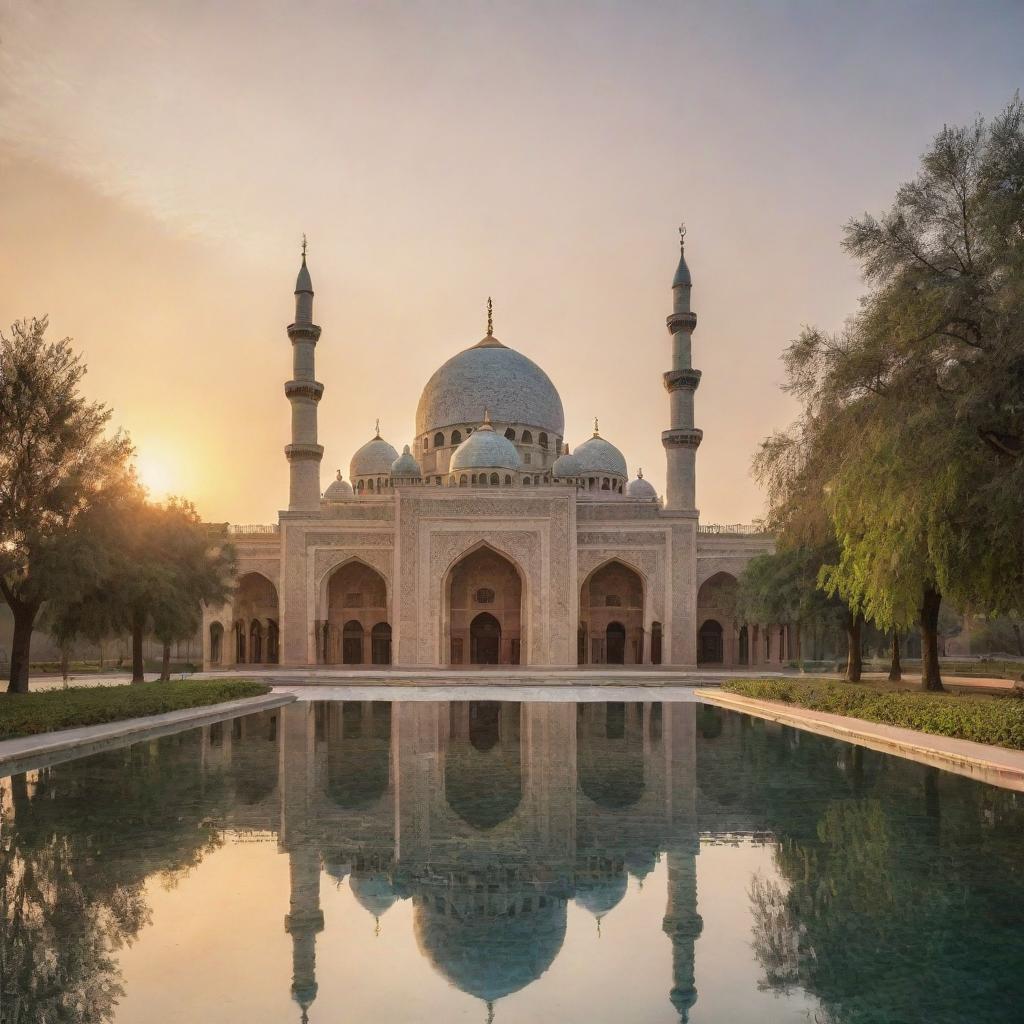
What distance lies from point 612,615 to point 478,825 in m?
28.7

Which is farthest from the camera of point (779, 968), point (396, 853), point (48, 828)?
point (48, 828)

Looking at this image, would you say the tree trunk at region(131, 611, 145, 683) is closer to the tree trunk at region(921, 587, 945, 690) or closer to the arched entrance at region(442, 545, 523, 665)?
the arched entrance at region(442, 545, 523, 665)

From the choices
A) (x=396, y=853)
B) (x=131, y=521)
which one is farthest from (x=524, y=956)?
(x=131, y=521)

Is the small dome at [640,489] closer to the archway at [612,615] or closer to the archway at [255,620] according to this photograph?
the archway at [612,615]

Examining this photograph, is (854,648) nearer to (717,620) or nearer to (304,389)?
(717,620)

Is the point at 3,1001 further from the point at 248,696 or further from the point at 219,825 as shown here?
the point at 248,696

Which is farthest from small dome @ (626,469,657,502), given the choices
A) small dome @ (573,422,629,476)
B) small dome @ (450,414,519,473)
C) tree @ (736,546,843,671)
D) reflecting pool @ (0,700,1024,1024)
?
reflecting pool @ (0,700,1024,1024)

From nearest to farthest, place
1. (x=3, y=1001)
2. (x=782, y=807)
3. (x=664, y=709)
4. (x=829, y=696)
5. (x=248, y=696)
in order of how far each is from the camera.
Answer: (x=3, y=1001)
(x=782, y=807)
(x=829, y=696)
(x=664, y=709)
(x=248, y=696)

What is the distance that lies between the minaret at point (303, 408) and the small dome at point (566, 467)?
10187 millimetres

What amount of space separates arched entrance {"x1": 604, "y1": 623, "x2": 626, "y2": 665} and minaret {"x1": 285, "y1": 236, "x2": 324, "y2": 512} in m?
12.1

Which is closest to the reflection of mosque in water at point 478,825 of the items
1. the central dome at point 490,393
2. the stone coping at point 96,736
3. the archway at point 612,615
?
the stone coping at point 96,736

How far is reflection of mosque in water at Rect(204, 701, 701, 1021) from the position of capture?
14.4 ft

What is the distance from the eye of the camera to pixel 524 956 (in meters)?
4.16

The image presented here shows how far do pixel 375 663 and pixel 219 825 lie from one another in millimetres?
28678
